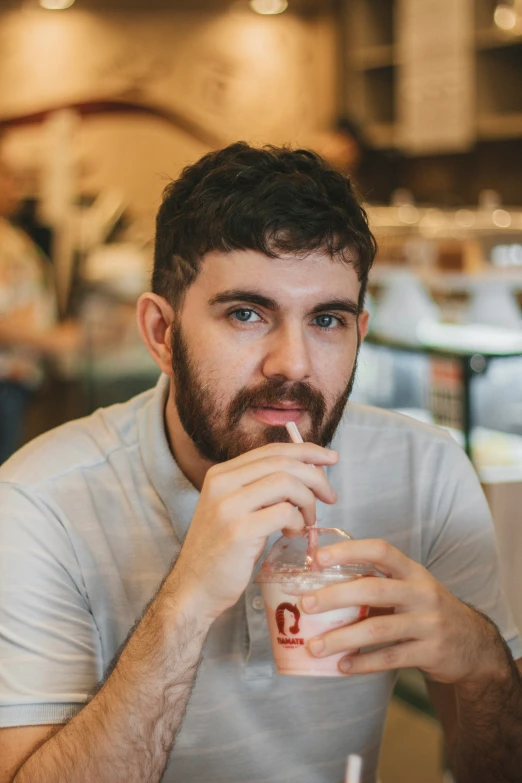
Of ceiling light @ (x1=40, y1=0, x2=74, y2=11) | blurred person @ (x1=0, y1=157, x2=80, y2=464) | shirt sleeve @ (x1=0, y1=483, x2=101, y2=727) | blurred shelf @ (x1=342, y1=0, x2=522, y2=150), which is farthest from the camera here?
ceiling light @ (x1=40, y1=0, x2=74, y2=11)

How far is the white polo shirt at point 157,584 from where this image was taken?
1288mm

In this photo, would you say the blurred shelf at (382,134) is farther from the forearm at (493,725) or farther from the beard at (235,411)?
the forearm at (493,725)

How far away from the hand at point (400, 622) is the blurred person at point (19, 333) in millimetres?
3231

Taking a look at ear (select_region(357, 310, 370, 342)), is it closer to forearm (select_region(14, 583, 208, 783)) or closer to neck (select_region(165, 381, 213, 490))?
neck (select_region(165, 381, 213, 490))

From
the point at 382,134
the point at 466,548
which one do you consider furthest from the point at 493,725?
the point at 382,134

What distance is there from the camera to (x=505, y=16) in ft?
18.8

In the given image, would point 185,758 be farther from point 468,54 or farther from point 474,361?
point 468,54

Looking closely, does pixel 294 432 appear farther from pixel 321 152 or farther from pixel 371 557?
pixel 321 152

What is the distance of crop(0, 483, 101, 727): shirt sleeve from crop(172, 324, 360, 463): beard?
0.23 m

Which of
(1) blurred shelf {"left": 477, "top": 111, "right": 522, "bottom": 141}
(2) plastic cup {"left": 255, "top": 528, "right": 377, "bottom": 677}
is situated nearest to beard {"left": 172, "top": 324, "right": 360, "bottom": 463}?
(2) plastic cup {"left": 255, "top": 528, "right": 377, "bottom": 677}

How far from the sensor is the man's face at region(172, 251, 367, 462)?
1.31 m

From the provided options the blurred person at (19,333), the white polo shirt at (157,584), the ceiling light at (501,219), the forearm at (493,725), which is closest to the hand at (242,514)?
the white polo shirt at (157,584)

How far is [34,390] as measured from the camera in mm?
4414

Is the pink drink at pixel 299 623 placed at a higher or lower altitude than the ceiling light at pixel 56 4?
lower
